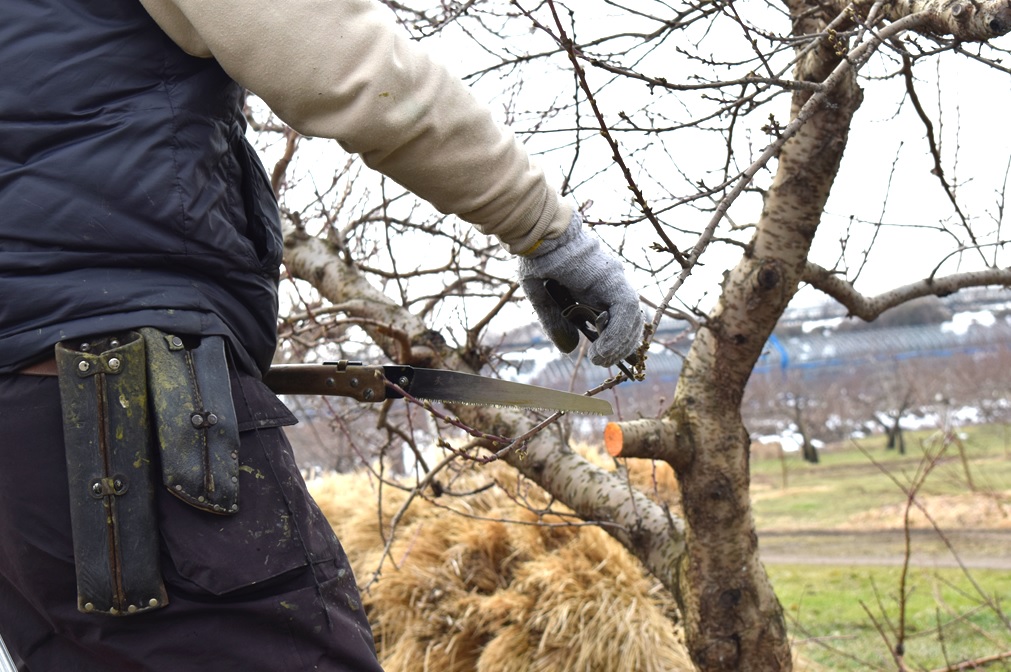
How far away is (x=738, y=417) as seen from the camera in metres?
2.93

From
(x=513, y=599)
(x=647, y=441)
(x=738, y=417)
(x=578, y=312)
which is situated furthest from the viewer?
(x=513, y=599)

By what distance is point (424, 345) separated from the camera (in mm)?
3188

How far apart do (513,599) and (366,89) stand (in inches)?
147

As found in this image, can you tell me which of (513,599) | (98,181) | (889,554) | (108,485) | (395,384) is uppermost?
(98,181)

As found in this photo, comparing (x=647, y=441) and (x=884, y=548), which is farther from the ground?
(x=647, y=441)

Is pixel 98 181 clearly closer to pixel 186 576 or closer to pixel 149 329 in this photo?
pixel 149 329

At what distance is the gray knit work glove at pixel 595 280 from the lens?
1662 mm

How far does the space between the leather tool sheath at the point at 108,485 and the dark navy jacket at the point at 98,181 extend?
51 mm

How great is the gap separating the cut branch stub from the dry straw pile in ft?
3.58

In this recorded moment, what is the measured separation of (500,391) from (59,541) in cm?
87

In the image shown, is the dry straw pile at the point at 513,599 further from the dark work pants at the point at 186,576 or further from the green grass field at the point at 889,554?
the dark work pants at the point at 186,576

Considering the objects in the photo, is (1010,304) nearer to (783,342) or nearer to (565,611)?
(783,342)

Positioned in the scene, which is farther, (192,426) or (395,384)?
(395,384)

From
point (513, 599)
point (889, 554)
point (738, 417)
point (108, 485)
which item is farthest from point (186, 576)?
point (889, 554)
